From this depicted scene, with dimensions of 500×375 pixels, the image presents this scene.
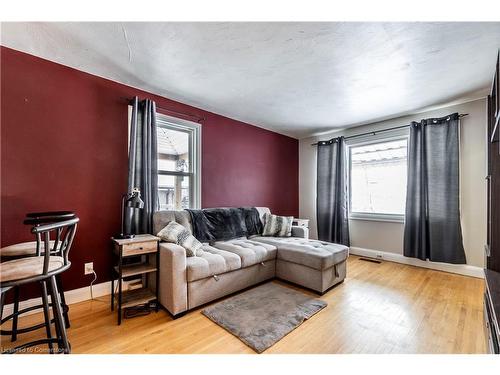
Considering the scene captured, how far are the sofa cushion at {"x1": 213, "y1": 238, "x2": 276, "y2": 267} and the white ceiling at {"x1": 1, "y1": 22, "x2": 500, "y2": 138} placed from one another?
1.99 meters

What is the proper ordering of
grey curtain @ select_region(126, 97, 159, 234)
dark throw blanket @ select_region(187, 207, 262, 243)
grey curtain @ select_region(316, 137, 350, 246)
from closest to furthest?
1. grey curtain @ select_region(126, 97, 159, 234)
2. dark throw blanket @ select_region(187, 207, 262, 243)
3. grey curtain @ select_region(316, 137, 350, 246)

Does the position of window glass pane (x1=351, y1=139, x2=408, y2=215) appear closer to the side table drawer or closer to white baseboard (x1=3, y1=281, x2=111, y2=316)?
the side table drawer

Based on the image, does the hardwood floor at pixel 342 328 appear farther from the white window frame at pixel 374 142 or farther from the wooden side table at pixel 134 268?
the white window frame at pixel 374 142

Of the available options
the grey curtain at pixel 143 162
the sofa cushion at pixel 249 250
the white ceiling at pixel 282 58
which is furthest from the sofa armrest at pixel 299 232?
the grey curtain at pixel 143 162

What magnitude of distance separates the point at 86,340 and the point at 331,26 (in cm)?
305

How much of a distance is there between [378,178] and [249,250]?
2.89 meters

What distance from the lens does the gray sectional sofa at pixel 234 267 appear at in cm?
200

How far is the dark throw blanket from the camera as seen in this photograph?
2852mm

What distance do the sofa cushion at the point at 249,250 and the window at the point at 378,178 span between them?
7.45 feet

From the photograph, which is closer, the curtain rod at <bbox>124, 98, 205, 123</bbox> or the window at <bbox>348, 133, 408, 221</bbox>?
the curtain rod at <bbox>124, 98, 205, 123</bbox>

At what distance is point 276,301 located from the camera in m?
2.26

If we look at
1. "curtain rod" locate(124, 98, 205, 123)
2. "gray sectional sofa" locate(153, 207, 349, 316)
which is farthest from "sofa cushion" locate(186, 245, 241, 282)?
"curtain rod" locate(124, 98, 205, 123)

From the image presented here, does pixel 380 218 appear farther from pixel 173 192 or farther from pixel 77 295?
pixel 77 295
